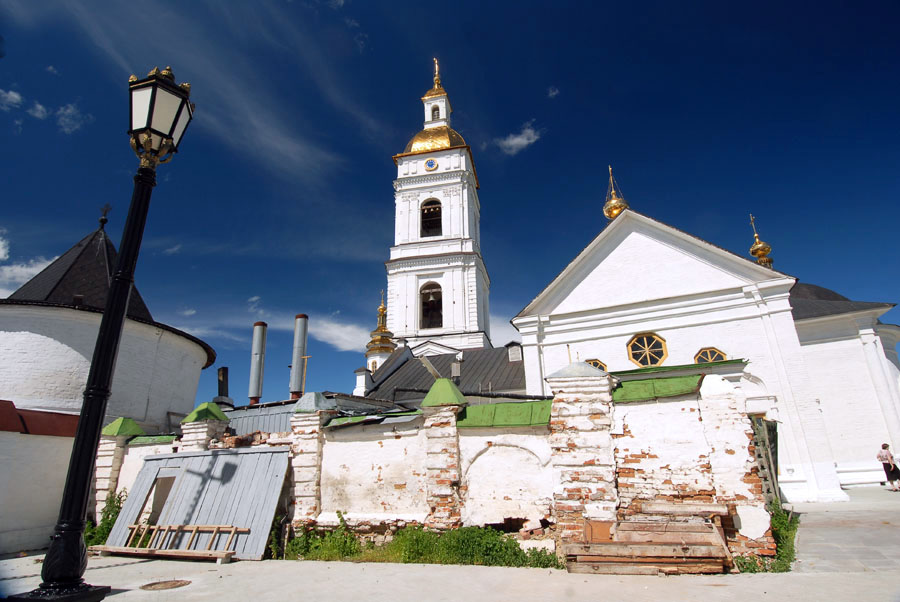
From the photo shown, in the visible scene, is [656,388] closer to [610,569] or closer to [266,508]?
[610,569]

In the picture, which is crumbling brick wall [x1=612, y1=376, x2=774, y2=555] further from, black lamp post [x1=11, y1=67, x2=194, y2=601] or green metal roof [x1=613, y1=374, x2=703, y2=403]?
black lamp post [x1=11, y1=67, x2=194, y2=601]

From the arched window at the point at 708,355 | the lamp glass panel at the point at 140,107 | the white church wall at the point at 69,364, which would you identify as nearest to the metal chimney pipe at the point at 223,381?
the white church wall at the point at 69,364

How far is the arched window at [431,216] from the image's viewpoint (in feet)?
118

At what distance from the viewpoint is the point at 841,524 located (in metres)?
8.70

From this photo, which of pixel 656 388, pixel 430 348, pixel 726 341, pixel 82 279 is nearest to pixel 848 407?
pixel 726 341

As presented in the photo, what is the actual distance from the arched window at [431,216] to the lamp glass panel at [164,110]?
3186cm

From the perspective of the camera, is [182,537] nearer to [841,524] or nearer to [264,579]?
[264,579]

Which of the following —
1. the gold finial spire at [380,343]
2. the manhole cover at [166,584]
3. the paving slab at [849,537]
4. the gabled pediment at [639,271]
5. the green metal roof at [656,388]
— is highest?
the gold finial spire at [380,343]

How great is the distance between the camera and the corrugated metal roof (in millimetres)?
19719

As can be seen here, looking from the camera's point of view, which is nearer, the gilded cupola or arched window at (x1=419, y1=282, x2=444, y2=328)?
arched window at (x1=419, y1=282, x2=444, y2=328)

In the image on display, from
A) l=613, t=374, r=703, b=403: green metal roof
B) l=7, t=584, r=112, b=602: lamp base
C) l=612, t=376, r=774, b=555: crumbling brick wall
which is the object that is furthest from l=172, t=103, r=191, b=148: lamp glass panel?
l=612, t=376, r=774, b=555: crumbling brick wall

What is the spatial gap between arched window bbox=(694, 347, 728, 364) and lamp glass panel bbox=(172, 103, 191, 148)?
48.3 feet

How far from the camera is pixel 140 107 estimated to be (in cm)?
422

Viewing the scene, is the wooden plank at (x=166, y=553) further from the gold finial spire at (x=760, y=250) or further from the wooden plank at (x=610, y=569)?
the gold finial spire at (x=760, y=250)
